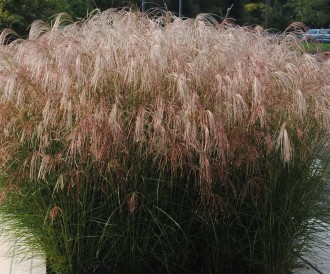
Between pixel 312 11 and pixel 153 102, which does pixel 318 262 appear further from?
pixel 312 11

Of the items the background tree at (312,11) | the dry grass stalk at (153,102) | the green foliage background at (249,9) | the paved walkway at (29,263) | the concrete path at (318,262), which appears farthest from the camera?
the background tree at (312,11)

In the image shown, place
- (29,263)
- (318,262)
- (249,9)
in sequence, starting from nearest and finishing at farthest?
(29,263) → (318,262) → (249,9)

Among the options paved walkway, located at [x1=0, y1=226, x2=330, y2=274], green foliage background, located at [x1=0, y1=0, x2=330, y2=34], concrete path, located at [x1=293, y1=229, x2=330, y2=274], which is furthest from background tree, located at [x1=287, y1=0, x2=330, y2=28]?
paved walkway, located at [x1=0, y1=226, x2=330, y2=274]

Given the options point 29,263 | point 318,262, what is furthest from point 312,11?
point 29,263

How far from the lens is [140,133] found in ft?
15.8

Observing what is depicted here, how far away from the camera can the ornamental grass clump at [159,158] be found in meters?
4.90

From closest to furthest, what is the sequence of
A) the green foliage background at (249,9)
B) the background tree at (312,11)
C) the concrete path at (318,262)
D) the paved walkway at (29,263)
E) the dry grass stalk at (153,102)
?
the dry grass stalk at (153,102), the paved walkway at (29,263), the concrete path at (318,262), the green foliage background at (249,9), the background tree at (312,11)

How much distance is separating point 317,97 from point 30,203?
2.38 m

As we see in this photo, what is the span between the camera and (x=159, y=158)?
4.96 m

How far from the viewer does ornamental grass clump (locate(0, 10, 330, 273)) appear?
16.1 ft

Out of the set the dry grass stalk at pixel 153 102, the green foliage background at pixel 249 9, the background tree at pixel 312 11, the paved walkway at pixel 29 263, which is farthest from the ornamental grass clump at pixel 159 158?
the background tree at pixel 312 11

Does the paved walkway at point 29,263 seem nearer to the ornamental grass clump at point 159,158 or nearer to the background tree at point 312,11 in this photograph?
the ornamental grass clump at point 159,158

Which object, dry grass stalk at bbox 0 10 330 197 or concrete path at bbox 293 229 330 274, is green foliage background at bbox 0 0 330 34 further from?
concrete path at bbox 293 229 330 274

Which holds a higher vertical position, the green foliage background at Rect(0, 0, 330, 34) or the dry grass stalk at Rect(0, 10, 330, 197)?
the dry grass stalk at Rect(0, 10, 330, 197)
